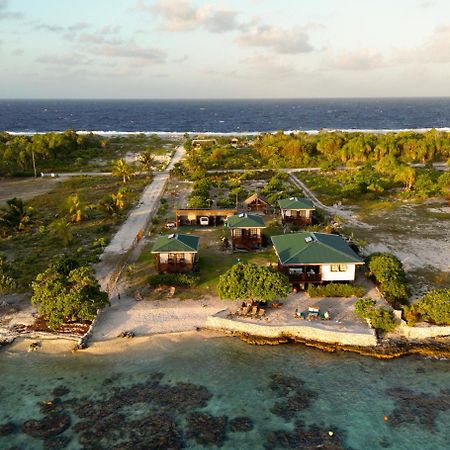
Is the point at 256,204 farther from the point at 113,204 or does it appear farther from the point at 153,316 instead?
the point at 153,316

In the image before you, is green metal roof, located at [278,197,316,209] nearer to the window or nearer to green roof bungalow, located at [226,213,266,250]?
green roof bungalow, located at [226,213,266,250]

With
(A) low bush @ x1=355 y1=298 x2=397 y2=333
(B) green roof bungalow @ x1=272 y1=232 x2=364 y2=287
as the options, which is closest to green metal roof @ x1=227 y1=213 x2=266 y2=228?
(B) green roof bungalow @ x1=272 y1=232 x2=364 y2=287

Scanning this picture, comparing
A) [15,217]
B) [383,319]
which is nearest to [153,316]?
[383,319]

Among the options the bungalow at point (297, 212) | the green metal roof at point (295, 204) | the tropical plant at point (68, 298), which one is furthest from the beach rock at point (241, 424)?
the green metal roof at point (295, 204)

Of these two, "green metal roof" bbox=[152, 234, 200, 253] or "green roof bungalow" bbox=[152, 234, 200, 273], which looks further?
"green roof bungalow" bbox=[152, 234, 200, 273]

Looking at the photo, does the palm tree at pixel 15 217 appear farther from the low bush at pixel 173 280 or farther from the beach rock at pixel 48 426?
the beach rock at pixel 48 426

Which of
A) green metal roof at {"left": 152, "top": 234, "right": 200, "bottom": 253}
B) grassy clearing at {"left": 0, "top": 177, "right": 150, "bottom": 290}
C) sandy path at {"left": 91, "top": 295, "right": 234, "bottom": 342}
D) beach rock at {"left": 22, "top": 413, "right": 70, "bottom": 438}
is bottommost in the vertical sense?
beach rock at {"left": 22, "top": 413, "right": 70, "bottom": 438}
